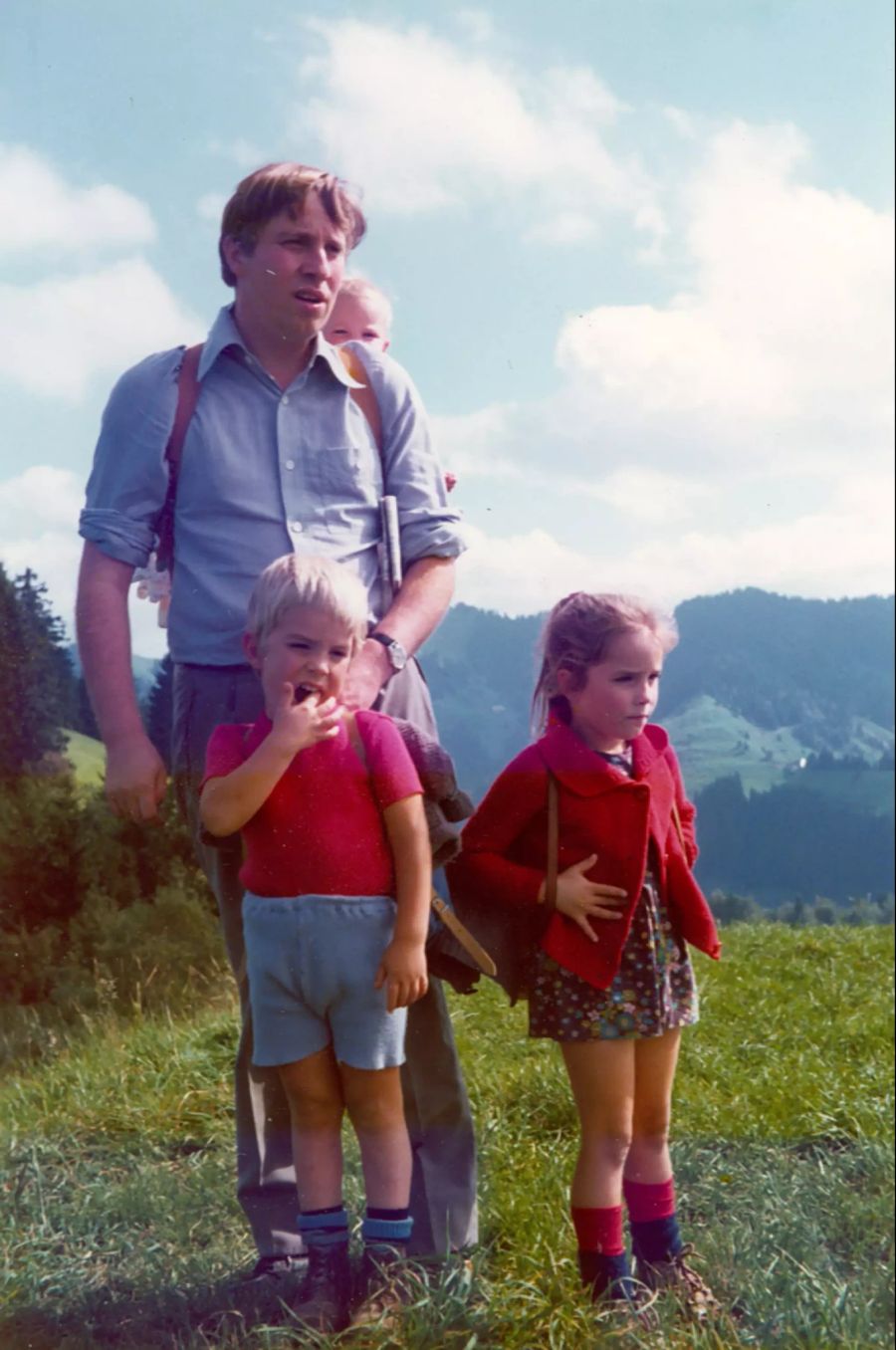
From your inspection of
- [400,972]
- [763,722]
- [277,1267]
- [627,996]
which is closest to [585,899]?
[627,996]

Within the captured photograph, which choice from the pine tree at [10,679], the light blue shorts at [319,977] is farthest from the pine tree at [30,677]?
the light blue shorts at [319,977]

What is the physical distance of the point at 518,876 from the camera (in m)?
3.01

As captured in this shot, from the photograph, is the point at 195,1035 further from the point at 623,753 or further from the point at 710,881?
the point at 710,881

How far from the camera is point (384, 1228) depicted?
9.25 ft

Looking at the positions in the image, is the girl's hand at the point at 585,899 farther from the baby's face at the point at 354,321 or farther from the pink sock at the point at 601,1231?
the baby's face at the point at 354,321

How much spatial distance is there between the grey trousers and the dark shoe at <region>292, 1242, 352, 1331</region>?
0.27 meters

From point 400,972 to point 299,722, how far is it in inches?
19.6

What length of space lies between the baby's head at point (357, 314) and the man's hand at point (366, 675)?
0.72 m

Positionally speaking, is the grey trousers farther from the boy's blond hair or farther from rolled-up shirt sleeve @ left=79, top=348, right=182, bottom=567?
the boy's blond hair

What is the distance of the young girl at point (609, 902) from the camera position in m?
3.01

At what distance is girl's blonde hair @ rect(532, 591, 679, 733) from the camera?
3072 millimetres

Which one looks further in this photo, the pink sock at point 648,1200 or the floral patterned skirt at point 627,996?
the pink sock at point 648,1200

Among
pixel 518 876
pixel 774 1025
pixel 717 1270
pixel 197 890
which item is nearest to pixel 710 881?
pixel 774 1025

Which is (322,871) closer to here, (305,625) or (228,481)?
(305,625)
